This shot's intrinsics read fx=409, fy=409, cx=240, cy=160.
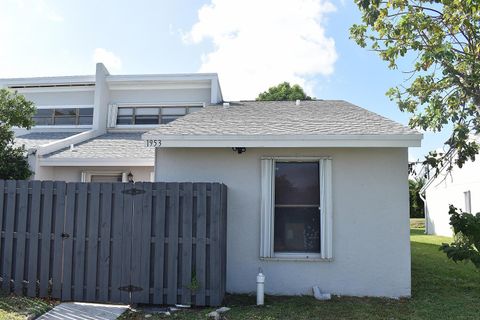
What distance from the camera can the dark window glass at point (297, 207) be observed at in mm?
7582

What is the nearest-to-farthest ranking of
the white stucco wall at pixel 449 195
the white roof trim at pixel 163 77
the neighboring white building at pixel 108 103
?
the neighboring white building at pixel 108 103
the white roof trim at pixel 163 77
the white stucco wall at pixel 449 195

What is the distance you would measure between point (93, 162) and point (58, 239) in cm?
446

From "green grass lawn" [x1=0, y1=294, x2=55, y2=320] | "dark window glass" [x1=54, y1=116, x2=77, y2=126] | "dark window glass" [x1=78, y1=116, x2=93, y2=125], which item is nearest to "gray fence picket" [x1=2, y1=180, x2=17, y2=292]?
"green grass lawn" [x1=0, y1=294, x2=55, y2=320]

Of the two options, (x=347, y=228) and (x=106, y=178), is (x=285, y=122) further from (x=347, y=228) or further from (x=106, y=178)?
(x=106, y=178)

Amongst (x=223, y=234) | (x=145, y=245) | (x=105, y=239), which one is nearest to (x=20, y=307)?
(x=105, y=239)

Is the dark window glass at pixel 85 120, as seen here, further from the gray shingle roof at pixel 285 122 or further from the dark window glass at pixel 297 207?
the dark window glass at pixel 297 207

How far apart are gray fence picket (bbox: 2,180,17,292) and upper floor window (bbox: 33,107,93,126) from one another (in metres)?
8.73

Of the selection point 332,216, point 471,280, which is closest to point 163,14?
point 332,216

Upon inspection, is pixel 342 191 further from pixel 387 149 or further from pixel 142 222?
pixel 142 222

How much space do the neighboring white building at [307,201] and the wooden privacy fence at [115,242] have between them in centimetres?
81

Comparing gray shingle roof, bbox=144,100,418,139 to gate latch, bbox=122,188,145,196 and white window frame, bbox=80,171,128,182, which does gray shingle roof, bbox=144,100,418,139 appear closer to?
gate latch, bbox=122,188,145,196

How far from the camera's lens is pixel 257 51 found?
514 inches

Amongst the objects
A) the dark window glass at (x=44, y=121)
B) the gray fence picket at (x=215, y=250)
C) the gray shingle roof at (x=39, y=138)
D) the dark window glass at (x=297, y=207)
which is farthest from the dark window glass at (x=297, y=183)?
the dark window glass at (x=44, y=121)

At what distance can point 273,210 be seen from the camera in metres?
7.64
